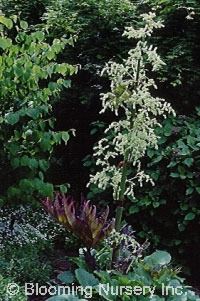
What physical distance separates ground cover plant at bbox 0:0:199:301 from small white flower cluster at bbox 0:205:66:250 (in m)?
0.01

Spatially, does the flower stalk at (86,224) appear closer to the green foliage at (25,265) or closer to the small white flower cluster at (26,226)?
the green foliage at (25,265)

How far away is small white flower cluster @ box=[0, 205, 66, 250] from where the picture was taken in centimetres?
416

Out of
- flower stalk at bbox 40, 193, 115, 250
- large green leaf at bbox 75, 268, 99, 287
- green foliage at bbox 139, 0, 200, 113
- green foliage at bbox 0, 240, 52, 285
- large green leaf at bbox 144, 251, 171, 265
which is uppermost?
green foliage at bbox 139, 0, 200, 113

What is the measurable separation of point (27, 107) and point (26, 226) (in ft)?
4.66

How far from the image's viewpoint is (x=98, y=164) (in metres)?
4.07

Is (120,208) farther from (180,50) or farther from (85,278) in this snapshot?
(180,50)

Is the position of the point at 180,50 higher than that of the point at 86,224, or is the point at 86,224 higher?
the point at 180,50

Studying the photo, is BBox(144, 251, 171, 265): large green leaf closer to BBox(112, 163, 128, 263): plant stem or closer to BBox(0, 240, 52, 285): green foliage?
BBox(112, 163, 128, 263): plant stem

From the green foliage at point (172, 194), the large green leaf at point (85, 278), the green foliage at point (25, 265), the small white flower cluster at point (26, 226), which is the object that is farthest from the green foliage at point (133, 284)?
the small white flower cluster at point (26, 226)

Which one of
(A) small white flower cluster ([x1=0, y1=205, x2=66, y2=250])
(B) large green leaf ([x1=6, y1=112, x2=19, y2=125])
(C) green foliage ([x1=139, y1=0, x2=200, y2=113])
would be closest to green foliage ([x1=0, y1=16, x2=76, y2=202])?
(B) large green leaf ([x1=6, y1=112, x2=19, y2=125])

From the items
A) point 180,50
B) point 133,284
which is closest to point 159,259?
point 133,284

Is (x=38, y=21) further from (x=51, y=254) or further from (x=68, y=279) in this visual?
(x=68, y=279)

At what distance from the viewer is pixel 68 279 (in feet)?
10.5

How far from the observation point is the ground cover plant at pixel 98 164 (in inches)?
114
